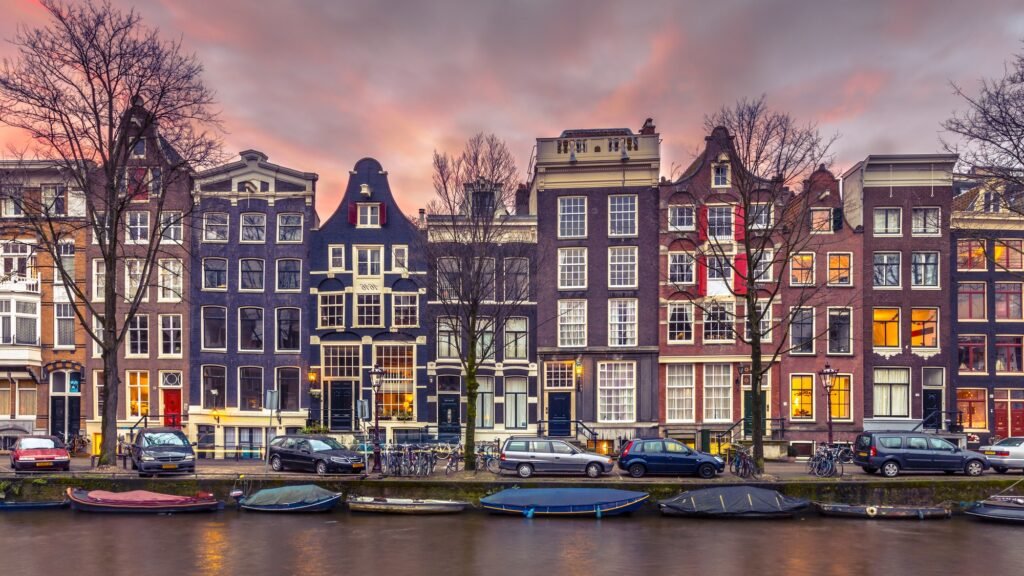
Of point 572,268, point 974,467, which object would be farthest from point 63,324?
point 974,467

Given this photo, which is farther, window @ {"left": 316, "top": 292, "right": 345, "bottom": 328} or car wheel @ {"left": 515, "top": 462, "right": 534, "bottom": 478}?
window @ {"left": 316, "top": 292, "right": 345, "bottom": 328}

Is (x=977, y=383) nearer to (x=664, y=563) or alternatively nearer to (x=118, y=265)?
(x=664, y=563)

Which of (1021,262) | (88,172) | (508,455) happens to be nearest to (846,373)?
(1021,262)

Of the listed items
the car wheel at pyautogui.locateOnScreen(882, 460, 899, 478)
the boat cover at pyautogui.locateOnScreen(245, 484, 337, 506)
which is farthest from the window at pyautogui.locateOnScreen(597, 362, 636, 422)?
the boat cover at pyautogui.locateOnScreen(245, 484, 337, 506)

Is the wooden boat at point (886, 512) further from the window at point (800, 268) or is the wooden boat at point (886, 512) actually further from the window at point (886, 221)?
the window at point (886, 221)

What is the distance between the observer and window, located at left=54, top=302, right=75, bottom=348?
1748 inches

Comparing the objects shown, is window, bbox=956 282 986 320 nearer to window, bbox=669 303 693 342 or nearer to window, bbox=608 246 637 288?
window, bbox=669 303 693 342

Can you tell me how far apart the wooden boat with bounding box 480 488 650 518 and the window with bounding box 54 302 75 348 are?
98.0 ft

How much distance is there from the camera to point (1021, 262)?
4288 cm

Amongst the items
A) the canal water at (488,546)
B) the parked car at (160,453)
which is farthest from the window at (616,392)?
the parked car at (160,453)

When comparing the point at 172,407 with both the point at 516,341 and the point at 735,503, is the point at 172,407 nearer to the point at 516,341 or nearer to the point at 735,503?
the point at 516,341

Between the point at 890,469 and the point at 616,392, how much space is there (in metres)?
15.6

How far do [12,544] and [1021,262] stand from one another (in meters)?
48.5

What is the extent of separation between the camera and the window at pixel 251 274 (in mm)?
44469
